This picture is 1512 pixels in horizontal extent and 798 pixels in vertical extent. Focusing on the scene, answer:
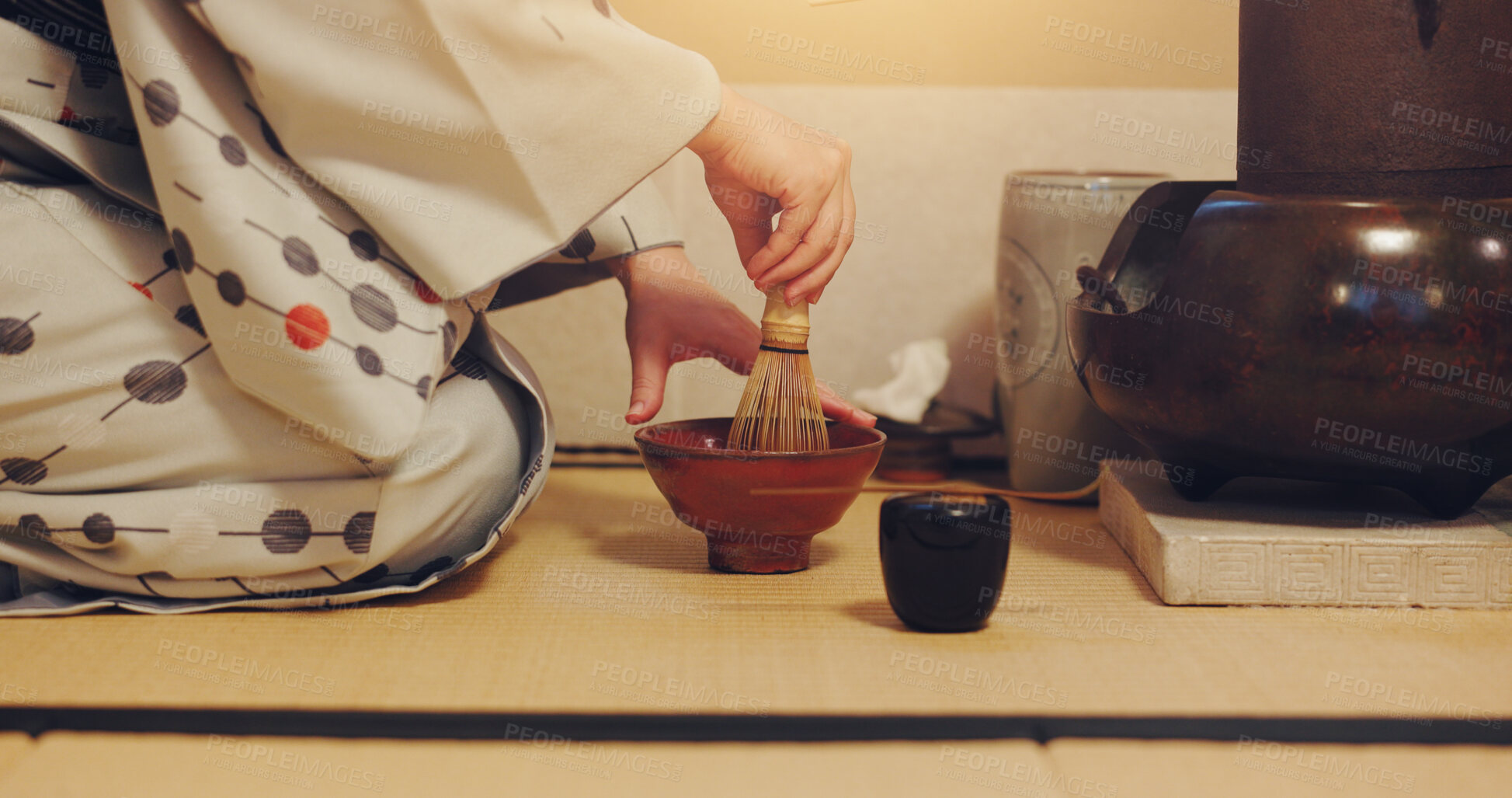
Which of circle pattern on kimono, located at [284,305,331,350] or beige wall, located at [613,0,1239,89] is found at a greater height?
beige wall, located at [613,0,1239,89]

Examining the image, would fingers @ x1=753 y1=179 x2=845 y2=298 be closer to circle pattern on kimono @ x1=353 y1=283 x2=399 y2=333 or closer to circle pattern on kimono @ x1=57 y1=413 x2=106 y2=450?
circle pattern on kimono @ x1=353 y1=283 x2=399 y2=333

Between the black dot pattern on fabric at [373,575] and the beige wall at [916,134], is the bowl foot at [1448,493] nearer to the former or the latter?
the beige wall at [916,134]

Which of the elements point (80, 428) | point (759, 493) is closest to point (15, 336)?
point (80, 428)

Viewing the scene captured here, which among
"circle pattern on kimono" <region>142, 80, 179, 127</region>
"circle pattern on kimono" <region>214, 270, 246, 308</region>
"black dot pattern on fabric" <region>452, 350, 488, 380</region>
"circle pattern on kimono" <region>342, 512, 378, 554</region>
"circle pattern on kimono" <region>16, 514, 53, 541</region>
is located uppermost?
"circle pattern on kimono" <region>142, 80, 179, 127</region>

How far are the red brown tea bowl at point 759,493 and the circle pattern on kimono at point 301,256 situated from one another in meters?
0.32

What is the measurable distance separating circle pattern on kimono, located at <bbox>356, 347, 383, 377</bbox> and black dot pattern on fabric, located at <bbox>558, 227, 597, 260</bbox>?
36cm

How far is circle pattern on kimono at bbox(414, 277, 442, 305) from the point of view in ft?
2.83

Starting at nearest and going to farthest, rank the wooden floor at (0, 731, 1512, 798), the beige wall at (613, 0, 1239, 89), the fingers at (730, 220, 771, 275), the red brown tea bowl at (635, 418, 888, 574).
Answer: the wooden floor at (0, 731, 1512, 798)
the red brown tea bowl at (635, 418, 888, 574)
the fingers at (730, 220, 771, 275)
the beige wall at (613, 0, 1239, 89)

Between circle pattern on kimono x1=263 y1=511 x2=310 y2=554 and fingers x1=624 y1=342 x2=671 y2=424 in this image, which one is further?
fingers x1=624 y1=342 x2=671 y2=424

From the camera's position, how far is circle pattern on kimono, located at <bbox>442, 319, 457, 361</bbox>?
2.85 ft

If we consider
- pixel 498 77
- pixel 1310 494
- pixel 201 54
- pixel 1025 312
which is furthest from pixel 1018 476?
pixel 201 54

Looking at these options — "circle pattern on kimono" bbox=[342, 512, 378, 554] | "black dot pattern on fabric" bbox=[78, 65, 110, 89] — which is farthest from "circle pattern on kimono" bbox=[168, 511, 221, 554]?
"black dot pattern on fabric" bbox=[78, 65, 110, 89]

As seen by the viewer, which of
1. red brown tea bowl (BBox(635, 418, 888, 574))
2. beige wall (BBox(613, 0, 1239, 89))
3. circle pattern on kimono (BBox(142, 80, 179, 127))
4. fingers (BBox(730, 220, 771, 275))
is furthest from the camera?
beige wall (BBox(613, 0, 1239, 89))

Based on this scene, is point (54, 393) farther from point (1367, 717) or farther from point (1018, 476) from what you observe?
point (1018, 476)
